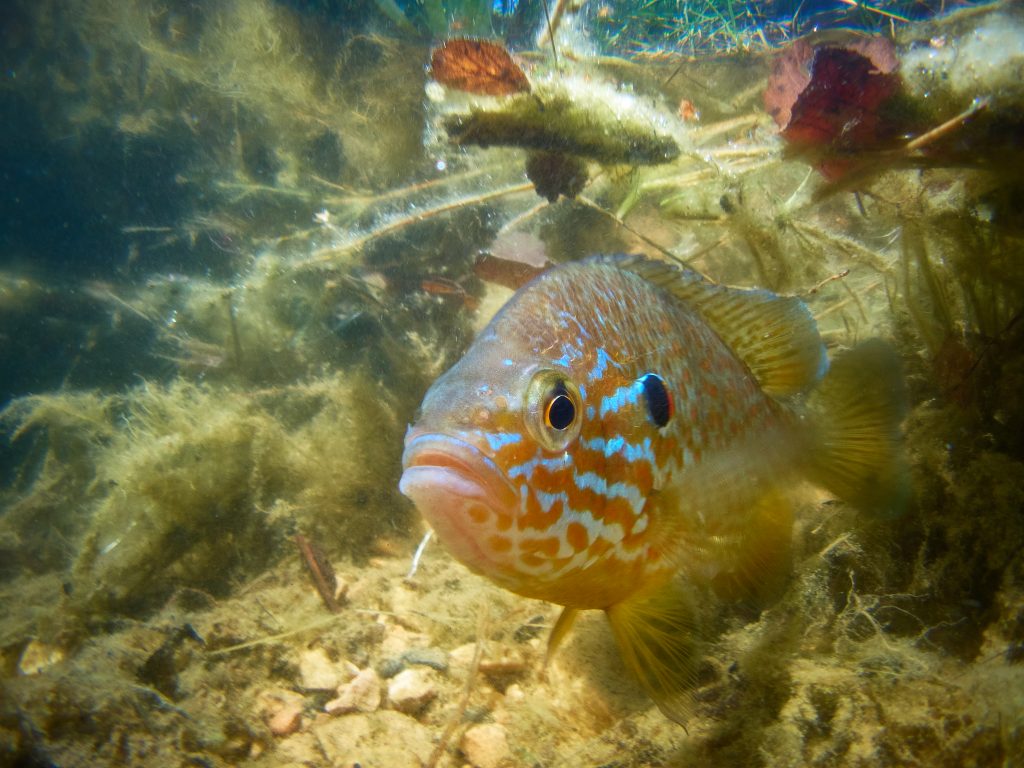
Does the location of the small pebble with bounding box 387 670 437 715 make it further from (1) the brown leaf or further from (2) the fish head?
(1) the brown leaf

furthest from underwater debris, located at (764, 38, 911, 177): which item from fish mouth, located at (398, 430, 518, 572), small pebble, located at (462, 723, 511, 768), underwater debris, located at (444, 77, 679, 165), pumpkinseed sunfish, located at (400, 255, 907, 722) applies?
small pebble, located at (462, 723, 511, 768)

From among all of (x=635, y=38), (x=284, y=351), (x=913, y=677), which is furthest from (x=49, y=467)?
(x=635, y=38)

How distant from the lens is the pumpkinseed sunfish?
1.37 m

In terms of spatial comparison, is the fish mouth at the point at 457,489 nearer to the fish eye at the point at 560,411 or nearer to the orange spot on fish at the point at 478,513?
the orange spot on fish at the point at 478,513

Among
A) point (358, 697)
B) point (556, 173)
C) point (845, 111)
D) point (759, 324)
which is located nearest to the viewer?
point (759, 324)

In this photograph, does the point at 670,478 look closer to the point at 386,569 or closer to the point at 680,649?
the point at 680,649

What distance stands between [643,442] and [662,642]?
675mm

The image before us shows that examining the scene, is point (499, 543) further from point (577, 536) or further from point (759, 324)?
point (759, 324)

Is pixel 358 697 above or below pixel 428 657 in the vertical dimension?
below

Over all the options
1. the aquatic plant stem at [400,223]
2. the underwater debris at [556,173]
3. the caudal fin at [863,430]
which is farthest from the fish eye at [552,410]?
→ the aquatic plant stem at [400,223]

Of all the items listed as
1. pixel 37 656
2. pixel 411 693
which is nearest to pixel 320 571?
pixel 411 693

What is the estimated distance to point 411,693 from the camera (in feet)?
9.20

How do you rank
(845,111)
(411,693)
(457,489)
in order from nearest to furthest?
1. (457,489)
2. (845,111)
3. (411,693)

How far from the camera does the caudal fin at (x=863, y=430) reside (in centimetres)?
193
